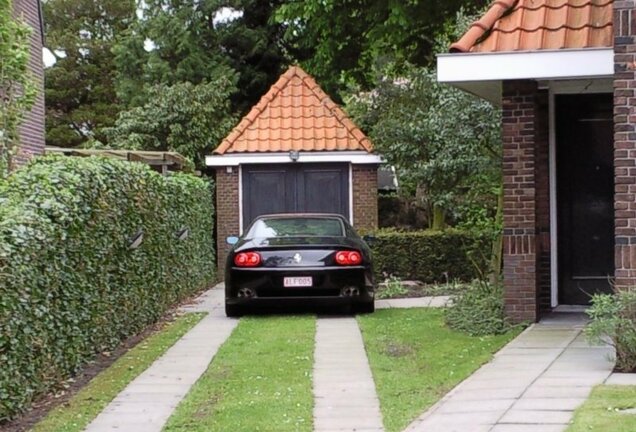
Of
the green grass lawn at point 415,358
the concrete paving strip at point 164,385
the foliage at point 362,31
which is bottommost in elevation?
the concrete paving strip at point 164,385

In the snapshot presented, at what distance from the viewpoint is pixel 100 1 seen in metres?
40.3

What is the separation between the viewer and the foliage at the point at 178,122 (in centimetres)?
2456

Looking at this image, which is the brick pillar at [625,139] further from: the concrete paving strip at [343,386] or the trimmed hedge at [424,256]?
the trimmed hedge at [424,256]

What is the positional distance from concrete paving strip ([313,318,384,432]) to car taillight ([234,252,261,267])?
1.49 metres

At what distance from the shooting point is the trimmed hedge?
18.5 metres

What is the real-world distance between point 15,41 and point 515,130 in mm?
6619

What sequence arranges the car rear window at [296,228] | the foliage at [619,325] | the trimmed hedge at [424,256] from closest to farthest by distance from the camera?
the foliage at [619,325] < the car rear window at [296,228] < the trimmed hedge at [424,256]

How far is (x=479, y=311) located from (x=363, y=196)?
31.5 feet

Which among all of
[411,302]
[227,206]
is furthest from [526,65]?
[227,206]

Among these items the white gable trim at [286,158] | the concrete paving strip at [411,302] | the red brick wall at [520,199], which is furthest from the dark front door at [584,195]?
the white gable trim at [286,158]

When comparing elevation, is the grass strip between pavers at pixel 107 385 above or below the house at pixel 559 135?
below

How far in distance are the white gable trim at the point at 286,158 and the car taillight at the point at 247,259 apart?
818 centimetres

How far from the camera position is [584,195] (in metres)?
11.4

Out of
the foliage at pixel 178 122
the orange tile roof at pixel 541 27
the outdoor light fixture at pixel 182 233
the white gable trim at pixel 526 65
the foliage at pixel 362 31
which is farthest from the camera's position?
the foliage at pixel 178 122
